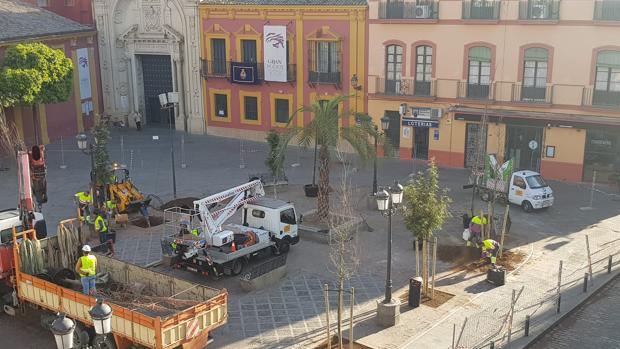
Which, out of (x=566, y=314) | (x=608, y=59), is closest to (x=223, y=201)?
(x=566, y=314)

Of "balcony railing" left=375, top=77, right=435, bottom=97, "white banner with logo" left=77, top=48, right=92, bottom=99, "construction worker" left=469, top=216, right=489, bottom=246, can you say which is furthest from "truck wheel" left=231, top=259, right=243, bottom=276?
"white banner with logo" left=77, top=48, right=92, bottom=99

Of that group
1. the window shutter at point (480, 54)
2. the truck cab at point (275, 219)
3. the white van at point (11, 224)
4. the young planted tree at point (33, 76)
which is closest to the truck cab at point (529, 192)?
the window shutter at point (480, 54)

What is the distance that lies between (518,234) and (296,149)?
698 inches

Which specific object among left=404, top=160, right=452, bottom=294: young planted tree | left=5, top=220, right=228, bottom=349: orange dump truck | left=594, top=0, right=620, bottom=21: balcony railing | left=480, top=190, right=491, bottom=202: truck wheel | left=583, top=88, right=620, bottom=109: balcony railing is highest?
left=594, top=0, right=620, bottom=21: balcony railing

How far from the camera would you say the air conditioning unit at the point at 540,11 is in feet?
106

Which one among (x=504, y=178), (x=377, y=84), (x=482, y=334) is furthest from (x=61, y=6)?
(x=482, y=334)

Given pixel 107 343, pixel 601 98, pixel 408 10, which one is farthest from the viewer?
pixel 408 10

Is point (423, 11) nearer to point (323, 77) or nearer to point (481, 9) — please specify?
point (481, 9)

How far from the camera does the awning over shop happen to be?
3156cm

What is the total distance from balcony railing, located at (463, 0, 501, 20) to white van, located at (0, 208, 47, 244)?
2218 cm

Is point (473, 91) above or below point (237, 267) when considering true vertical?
above

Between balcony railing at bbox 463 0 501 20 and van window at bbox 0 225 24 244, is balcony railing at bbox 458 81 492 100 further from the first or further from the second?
van window at bbox 0 225 24 244

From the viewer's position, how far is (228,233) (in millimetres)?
22031

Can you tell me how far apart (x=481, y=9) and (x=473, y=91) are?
3992mm
